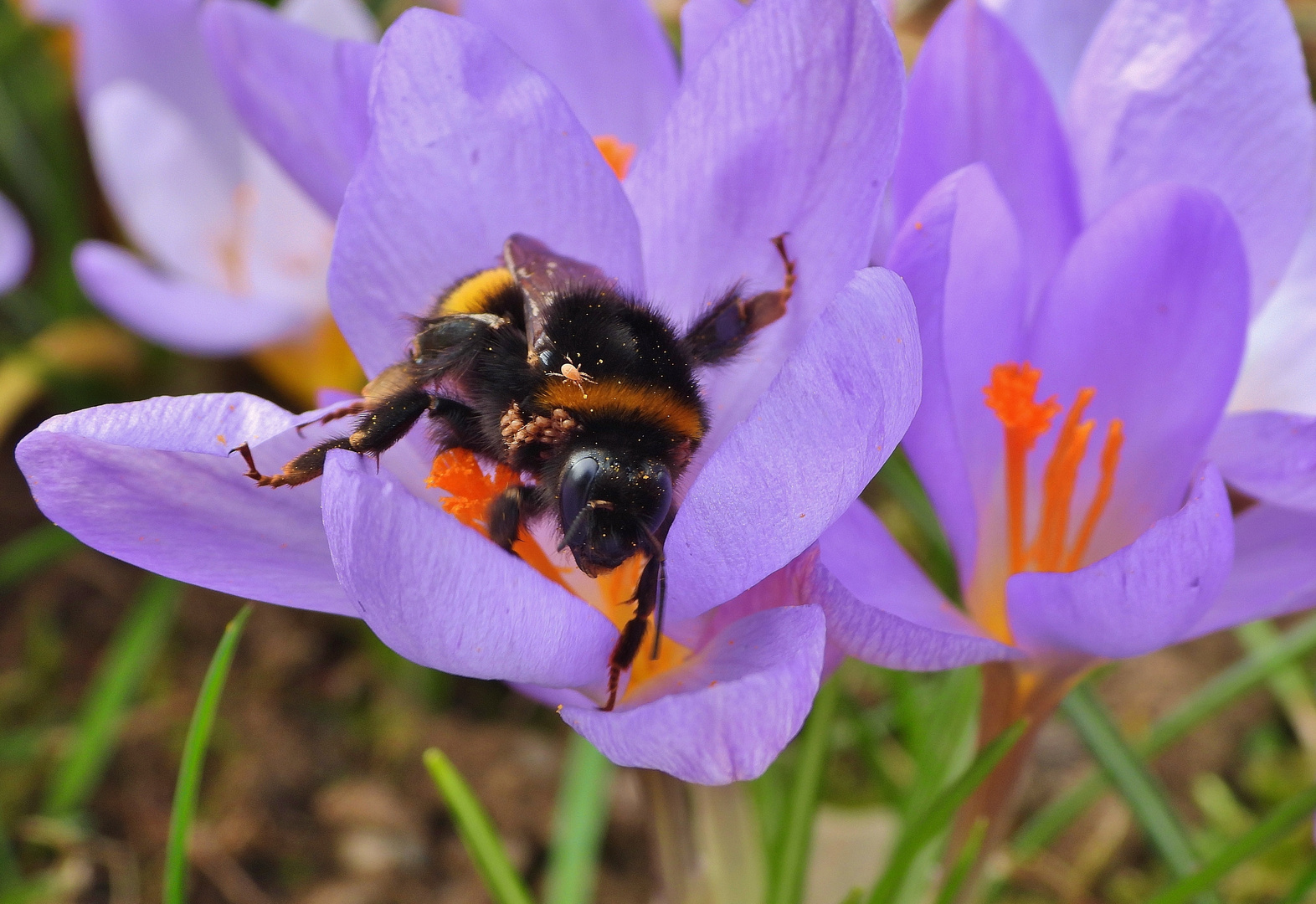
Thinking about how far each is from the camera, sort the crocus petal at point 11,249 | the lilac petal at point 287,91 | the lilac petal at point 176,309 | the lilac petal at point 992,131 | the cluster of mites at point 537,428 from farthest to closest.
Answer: the crocus petal at point 11,249 < the lilac petal at point 176,309 < the lilac petal at point 287,91 < the lilac petal at point 992,131 < the cluster of mites at point 537,428

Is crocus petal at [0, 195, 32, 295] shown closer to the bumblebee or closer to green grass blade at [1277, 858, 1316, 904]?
the bumblebee

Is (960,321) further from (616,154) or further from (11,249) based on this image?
(11,249)

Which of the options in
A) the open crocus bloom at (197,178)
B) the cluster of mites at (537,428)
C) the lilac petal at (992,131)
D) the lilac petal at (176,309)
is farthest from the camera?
the open crocus bloom at (197,178)

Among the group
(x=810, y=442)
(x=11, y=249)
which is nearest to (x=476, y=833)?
(x=810, y=442)

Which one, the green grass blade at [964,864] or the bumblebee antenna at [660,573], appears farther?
the green grass blade at [964,864]

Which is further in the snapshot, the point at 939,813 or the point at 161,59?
the point at 161,59

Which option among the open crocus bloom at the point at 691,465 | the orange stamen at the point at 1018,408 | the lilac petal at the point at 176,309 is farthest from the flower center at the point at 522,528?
the lilac petal at the point at 176,309

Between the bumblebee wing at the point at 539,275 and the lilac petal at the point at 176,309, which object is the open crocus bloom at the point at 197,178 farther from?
the bumblebee wing at the point at 539,275

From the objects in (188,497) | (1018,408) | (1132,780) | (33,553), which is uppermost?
(1018,408)
